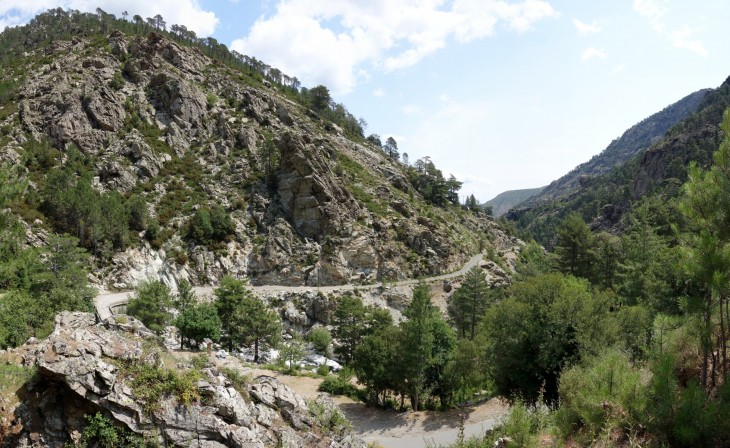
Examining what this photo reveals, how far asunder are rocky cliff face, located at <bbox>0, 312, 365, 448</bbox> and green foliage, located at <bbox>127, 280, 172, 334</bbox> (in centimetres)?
2376

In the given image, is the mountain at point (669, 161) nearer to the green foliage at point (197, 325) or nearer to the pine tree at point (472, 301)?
the pine tree at point (472, 301)

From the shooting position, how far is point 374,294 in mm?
56688

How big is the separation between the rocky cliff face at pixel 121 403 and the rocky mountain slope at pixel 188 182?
4248 cm

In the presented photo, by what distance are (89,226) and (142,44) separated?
54.0 meters

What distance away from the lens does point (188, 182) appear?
65.6 m

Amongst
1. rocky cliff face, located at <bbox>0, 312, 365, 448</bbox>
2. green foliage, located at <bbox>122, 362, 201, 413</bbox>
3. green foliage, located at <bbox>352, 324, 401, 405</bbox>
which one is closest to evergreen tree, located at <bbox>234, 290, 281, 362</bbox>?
green foliage, located at <bbox>352, 324, 401, 405</bbox>

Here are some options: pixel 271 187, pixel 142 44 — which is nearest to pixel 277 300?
pixel 271 187

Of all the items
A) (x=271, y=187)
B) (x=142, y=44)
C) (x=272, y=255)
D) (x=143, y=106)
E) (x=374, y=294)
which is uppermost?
(x=142, y=44)

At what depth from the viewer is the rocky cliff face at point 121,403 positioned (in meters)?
9.21

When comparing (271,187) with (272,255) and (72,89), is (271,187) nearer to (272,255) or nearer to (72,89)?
(272,255)

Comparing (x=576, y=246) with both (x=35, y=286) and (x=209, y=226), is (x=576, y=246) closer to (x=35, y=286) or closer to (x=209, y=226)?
(x=209, y=226)

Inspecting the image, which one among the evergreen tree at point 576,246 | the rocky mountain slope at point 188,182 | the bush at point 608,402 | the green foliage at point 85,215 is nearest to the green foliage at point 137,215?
the rocky mountain slope at point 188,182

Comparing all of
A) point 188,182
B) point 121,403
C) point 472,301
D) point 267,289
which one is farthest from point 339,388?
point 188,182

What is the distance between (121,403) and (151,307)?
27.9m
